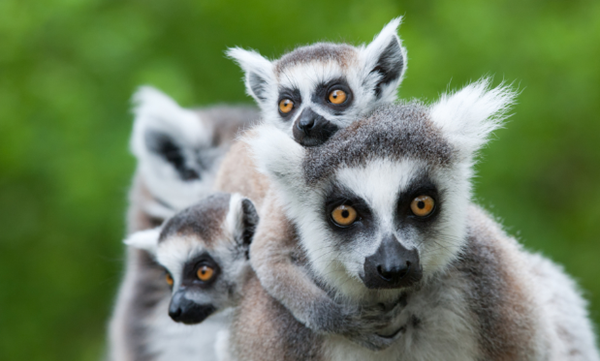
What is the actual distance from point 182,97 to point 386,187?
3.94 metres

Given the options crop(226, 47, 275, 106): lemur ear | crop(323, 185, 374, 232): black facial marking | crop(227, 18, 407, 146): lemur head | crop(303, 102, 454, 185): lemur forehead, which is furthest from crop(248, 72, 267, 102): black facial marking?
crop(323, 185, 374, 232): black facial marking

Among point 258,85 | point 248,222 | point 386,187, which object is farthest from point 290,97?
point 386,187

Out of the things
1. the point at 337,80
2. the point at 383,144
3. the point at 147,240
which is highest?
the point at 337,80

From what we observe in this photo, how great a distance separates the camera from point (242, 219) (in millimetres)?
3582

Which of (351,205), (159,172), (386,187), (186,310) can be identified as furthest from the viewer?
(159,172)

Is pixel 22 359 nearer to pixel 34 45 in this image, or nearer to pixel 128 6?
pixel 34 45

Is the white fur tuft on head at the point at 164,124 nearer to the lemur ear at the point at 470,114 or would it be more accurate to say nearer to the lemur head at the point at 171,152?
the lemur head at the point at 171,152

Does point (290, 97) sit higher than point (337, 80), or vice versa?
point (337, 80)

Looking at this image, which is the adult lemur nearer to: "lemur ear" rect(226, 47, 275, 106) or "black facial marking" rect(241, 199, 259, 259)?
"lemur ear" rect(226, 47, 275, 106)

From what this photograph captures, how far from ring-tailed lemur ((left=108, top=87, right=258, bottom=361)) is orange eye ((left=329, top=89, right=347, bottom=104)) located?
5.82ft

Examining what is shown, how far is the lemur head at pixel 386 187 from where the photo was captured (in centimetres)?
264

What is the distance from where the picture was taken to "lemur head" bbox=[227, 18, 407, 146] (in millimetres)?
3561

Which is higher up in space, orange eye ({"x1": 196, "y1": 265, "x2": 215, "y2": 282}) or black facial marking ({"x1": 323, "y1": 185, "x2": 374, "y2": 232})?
black facial marking ({"x1": 323, "y1": 185, "x2": 374, "y2": 232})

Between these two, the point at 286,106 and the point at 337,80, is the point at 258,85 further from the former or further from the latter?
the point at 337,80
